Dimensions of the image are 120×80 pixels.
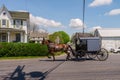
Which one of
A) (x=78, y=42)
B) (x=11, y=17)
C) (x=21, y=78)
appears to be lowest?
(x=21, y=78)

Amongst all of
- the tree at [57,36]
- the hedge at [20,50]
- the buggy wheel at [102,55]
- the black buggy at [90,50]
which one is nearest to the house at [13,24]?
the tree at [57,36]

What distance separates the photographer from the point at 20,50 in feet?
101

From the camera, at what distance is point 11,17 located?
5219 centimetres

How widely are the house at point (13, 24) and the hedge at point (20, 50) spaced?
16.3 m

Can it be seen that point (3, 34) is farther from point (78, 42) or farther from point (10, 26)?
point (78, 42)

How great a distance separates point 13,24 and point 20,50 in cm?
2256

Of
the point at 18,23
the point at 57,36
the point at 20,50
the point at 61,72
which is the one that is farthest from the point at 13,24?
the point at 61,72

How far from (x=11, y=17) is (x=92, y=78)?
42.1 meters

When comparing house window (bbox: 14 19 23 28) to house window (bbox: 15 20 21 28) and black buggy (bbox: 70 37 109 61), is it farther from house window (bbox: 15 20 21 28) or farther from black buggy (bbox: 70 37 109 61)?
black buggy (bbox: 70 37 109 61)

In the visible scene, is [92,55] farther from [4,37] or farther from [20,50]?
[4,37]

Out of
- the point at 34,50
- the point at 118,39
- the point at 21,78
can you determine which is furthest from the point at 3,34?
the point at 21,78

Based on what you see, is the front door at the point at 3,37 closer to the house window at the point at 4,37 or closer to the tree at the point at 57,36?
the house window at the point at 4,37

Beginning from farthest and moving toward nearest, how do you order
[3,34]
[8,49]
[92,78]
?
1. [3,34]
2. [8,49]
3. [92,78]

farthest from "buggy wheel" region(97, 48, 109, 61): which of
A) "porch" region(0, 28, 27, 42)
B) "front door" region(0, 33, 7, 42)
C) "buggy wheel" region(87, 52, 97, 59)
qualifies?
"front door" region(0, 33, 7, 42)
